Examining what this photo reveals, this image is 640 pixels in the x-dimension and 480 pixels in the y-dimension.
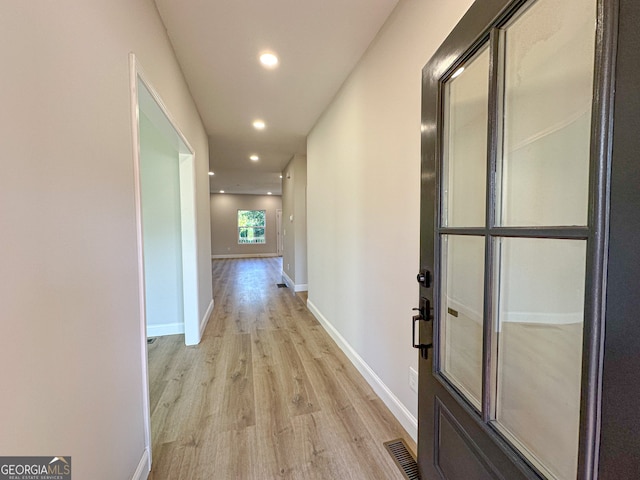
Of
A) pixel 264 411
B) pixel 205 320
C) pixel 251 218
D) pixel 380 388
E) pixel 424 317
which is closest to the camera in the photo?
pixel 424 317

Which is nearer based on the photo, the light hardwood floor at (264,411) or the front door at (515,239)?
the front door at (515,239)

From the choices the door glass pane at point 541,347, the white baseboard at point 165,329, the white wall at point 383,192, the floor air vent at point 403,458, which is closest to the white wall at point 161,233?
the white baseboard at point 165,329

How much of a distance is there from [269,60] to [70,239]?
2045mm

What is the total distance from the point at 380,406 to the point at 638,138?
1.98 m

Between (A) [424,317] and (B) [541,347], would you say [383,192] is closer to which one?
(A) [424,317]

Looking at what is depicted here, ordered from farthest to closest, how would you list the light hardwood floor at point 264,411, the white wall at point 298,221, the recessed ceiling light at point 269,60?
the white wall at point 298,221 < the recessed ceiling light at point 269,60 < the light hardwood floor at point 264,411

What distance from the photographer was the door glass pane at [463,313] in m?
0.96

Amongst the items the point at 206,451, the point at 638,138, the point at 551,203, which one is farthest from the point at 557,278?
the point at 206,451

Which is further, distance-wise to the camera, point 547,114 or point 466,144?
point 466,144

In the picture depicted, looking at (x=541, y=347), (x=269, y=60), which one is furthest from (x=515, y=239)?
(x=269, y=60)

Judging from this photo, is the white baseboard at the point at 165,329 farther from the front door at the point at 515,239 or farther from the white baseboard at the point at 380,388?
the front door at the point at 515,239
